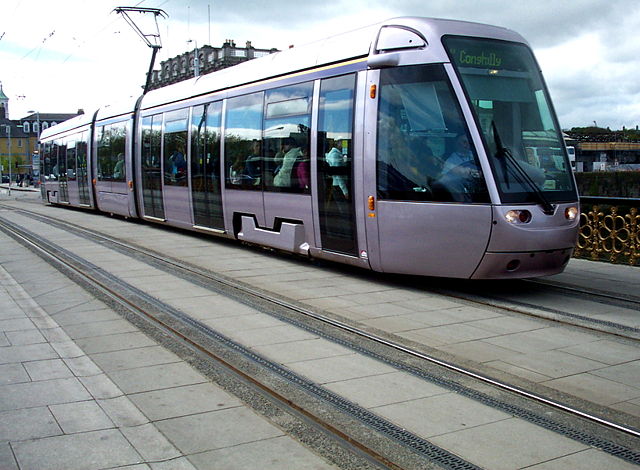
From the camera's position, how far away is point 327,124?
34.2ft

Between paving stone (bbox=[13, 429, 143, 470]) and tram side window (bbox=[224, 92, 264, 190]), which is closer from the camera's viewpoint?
paving stone (bbox=[13, 429, 143, 470])

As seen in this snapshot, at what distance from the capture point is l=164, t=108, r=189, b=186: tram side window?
1580 cm

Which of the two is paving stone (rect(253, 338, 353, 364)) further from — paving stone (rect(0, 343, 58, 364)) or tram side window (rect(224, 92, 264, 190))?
tram side window (rect(224, 92, 264, 190))

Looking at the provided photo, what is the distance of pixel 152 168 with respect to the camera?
715 inches

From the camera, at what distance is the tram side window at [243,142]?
12.6m

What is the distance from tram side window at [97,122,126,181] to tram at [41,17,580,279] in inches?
363

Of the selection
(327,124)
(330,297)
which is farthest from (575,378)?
(327,124)

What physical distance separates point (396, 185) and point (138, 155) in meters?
11.8

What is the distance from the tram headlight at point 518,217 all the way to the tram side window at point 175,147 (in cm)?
892

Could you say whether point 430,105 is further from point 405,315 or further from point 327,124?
point 405,315

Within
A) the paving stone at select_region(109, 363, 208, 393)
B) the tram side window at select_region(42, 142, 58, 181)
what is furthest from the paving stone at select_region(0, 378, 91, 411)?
the tram side window at select_region(42, 142, 58, 181)

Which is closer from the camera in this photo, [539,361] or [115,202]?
[539,361]

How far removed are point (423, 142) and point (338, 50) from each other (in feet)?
7.42

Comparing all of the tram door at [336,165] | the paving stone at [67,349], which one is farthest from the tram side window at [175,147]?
the paving stone at [67,349]
